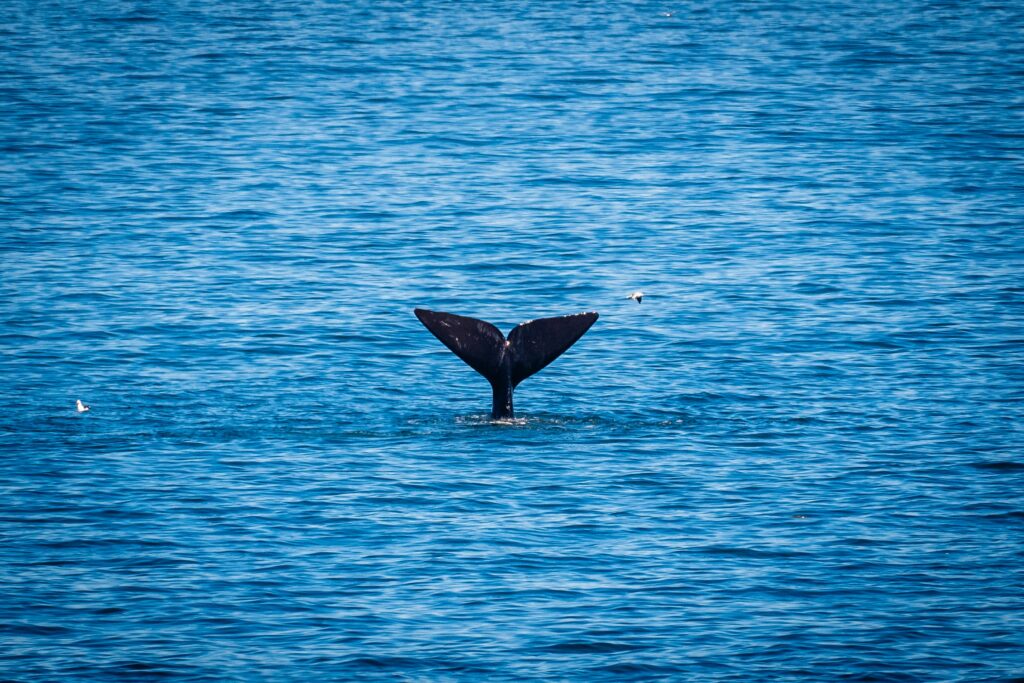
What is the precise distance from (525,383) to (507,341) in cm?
296

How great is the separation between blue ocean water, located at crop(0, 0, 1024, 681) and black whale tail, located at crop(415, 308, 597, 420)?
793 mm

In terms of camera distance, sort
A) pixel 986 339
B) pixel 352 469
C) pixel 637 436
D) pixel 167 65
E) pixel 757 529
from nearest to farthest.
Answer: pixel 757 529, pixel 352 469, pixel 637 436, pixel 986 339, pixel 167 65

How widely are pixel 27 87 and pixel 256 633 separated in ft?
108

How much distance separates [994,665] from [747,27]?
1628 inches

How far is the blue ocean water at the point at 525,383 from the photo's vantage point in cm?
1277

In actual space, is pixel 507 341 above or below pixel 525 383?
above

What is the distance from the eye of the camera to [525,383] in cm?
2002

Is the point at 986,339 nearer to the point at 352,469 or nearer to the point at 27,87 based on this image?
the point at 352,469

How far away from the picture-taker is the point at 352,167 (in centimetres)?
3494

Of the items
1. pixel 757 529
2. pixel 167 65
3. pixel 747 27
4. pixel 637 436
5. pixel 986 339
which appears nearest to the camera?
pixel 757 529

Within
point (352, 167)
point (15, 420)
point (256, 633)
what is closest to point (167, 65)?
point (352, 167)

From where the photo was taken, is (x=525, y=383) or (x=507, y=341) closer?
(x=507, y=341)

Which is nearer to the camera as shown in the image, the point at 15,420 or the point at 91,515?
the point at 91,515

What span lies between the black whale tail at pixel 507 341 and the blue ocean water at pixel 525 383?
793mm
